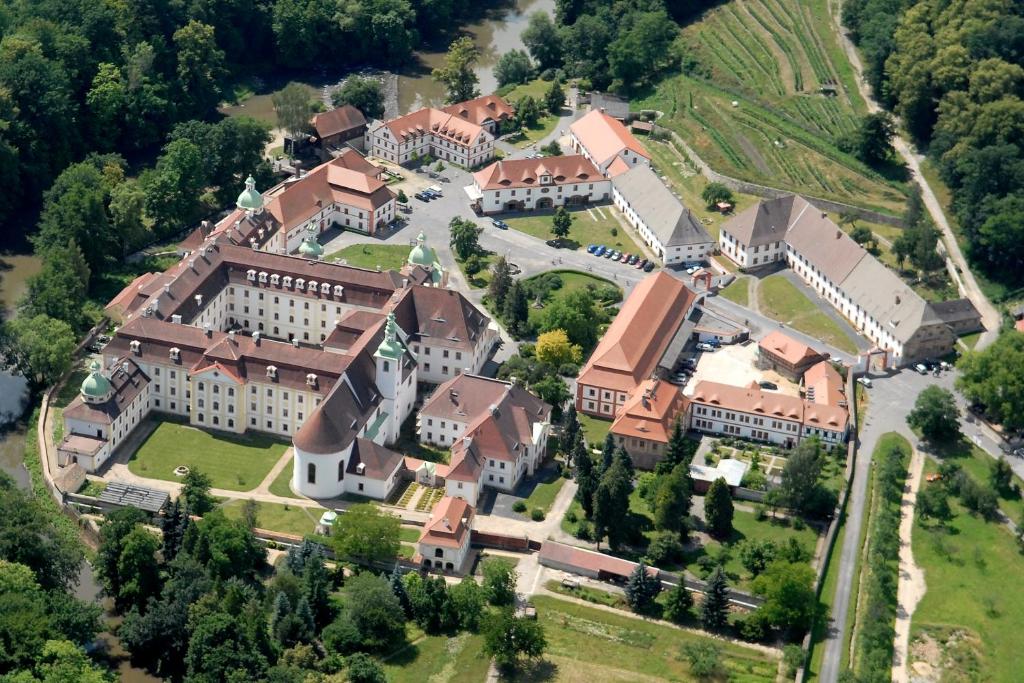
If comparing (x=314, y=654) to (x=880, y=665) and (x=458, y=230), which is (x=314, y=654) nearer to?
(x=880, y=665)

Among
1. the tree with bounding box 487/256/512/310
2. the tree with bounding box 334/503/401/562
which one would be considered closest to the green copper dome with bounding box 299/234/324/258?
the tree with bounding box 487/256/512/310

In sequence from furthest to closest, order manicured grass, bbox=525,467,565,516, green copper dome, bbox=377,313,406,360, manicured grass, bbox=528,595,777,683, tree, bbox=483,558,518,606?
green copper dome, bbox=377,313,406,360, manicured grass, bbox=525,467,565,516, tree, bbox=483,558,518,606, manicured grass, bbox=528,595,777,683

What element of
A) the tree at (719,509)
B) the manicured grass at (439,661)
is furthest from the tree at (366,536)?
the tree at (719,509)

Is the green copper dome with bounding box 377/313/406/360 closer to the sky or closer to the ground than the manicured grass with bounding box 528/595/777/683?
closer to the sky

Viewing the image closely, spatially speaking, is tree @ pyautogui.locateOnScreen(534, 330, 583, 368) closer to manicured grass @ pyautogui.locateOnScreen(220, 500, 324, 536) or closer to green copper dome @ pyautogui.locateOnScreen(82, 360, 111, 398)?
manicured grass @ pyautogui.locateOnScreen(220, 500, 324, 536)

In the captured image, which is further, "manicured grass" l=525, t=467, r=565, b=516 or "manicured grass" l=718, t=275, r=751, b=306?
"manicured grass" l=718, t=275, r=751, b=306

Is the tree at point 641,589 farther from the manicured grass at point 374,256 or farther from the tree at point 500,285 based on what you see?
the manicured grass at point 374,256

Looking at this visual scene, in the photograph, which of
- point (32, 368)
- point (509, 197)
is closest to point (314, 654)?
point (32, 368)
